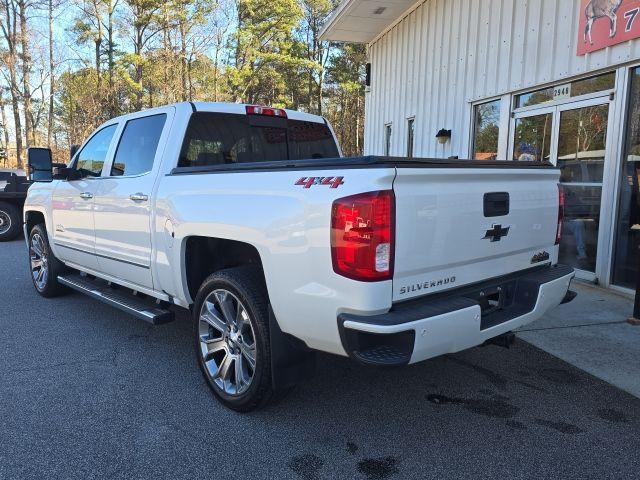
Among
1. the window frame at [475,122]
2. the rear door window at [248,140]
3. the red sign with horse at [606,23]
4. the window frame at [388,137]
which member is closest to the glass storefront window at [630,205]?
the red sign with horse at [606,23]

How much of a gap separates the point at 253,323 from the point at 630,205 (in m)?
5.26

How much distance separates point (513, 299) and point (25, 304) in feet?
→ 17.1

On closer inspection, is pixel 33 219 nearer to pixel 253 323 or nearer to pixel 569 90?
pixel 253 323

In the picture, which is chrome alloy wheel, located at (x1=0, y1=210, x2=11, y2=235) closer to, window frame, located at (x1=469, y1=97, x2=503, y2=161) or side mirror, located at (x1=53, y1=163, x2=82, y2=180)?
side mirror, located at (x1=53, y1=163, x2=82, y2=180)

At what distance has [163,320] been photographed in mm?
3775

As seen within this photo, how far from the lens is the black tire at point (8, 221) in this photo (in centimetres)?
1152

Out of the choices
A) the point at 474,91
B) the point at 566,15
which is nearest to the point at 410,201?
the point at 566,15

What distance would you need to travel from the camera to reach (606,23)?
6.13 meters

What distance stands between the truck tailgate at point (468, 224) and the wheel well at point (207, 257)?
1.30 m

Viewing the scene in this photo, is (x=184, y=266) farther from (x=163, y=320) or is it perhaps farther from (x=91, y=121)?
(x=91, y=121)

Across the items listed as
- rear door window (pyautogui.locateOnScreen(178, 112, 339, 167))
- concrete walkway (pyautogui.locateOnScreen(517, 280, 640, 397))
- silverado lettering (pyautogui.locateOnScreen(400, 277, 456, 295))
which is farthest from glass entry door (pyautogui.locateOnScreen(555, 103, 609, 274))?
silverado lettering (pyautogui.locateOnScreen(400, 277, 456, 295))

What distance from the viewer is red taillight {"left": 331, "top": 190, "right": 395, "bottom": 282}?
7.79 ft

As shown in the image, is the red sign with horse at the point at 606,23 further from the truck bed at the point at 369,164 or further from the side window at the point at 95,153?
the side window at the point at 95,153

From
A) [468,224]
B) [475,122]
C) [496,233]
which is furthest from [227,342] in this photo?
[475,122]
